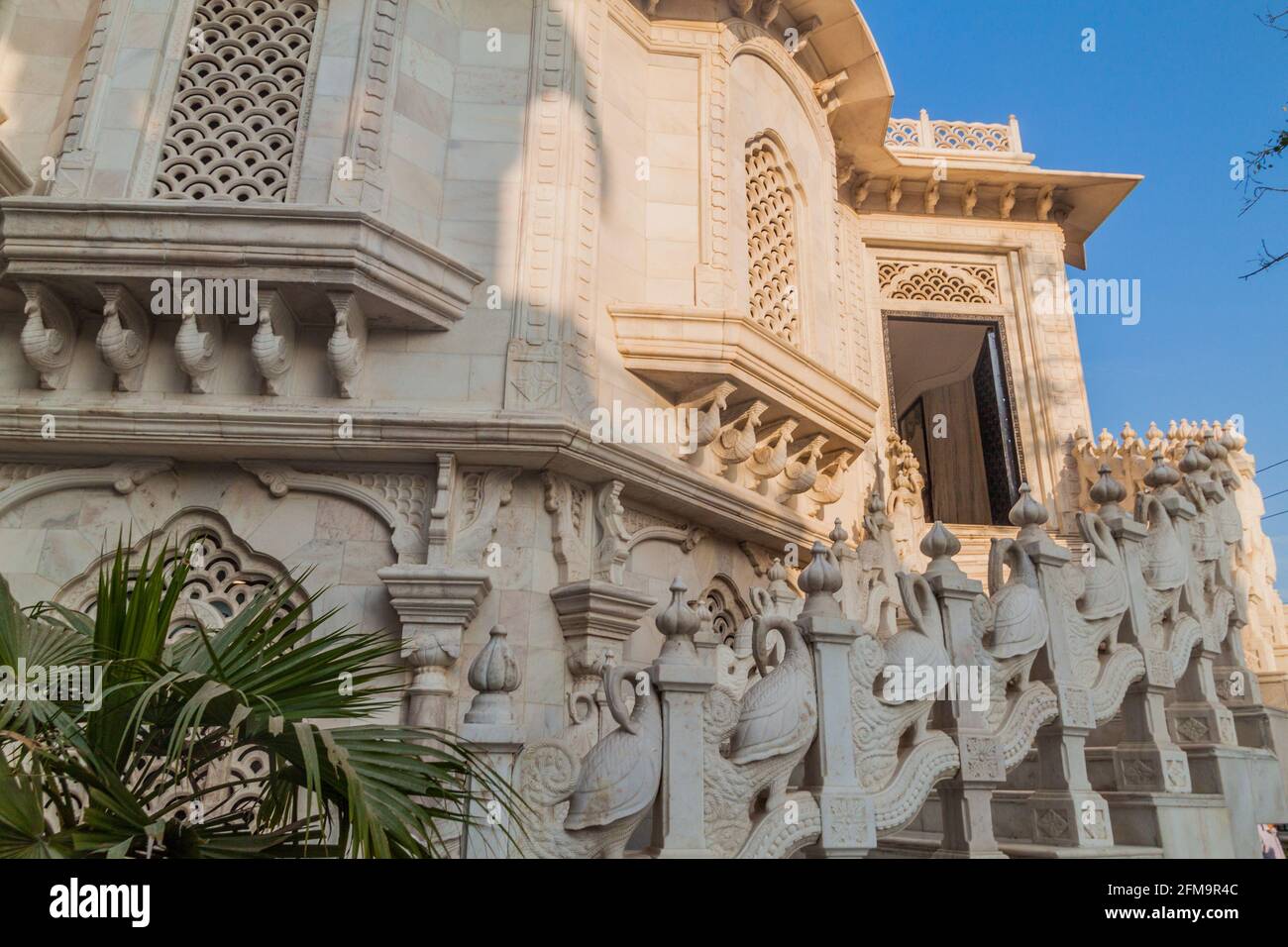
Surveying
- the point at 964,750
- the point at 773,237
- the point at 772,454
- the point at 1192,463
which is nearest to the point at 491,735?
the point at 964,750

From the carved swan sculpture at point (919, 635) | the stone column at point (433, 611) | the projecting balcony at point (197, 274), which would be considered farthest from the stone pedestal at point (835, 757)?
the projecting balcony at point (197, 274)

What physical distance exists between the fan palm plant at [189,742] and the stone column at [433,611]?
11.3ft

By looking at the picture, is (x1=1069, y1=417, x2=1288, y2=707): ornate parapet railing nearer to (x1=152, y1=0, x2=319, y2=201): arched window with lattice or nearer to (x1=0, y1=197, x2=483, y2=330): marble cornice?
(x1=0, y1=197, x2=483, y2=330): marble cornice

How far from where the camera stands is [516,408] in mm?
7453

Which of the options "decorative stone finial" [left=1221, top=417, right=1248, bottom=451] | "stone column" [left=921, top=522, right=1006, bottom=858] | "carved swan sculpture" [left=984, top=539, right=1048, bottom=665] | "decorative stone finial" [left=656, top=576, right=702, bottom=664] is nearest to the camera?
"decorative stone finial" [left=656, top=576, right=702, bottom=664]

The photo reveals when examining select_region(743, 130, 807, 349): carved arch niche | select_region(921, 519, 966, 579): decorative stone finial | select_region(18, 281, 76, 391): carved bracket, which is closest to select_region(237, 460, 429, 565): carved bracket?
select_region(18, 281, 76, 391): carved bracket

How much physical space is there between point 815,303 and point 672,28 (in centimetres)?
342

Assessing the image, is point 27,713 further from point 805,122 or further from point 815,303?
point 805,122

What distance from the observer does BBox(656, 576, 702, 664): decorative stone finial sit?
12.6ft

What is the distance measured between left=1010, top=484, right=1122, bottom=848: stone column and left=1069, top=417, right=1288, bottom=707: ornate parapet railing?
557 cm

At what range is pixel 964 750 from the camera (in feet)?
14.8

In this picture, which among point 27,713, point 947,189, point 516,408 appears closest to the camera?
point 27,713
